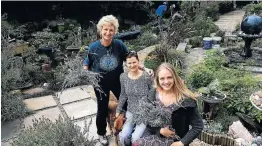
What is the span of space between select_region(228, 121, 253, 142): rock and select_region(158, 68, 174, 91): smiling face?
2.05 meters

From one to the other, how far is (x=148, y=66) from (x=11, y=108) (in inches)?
120

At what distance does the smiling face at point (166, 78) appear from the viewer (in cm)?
332

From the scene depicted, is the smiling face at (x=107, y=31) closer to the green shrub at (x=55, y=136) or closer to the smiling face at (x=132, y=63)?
the smiling face at (x=132, y=63)

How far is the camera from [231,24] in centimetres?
1268

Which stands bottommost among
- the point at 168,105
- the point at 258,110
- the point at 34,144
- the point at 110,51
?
the point at 258,110

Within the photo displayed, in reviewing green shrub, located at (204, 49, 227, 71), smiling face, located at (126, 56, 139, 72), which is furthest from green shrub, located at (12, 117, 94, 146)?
green shrub, located at (204, 49, 227, 71)

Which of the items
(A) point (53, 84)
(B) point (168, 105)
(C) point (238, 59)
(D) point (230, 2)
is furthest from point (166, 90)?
(D) point (230, 2)

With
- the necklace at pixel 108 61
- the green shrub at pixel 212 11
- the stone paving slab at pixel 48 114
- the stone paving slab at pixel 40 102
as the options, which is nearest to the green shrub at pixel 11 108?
the stone paving slab at pixel 48 114

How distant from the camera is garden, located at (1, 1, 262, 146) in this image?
4.29 metres

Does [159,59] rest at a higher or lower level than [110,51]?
lower

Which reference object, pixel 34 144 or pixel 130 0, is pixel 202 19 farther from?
pixel 34 144

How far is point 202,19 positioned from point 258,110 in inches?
257

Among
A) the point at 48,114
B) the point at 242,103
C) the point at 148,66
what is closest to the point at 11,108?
the point at 48,114

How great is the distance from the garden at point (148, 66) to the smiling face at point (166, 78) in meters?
1.08
